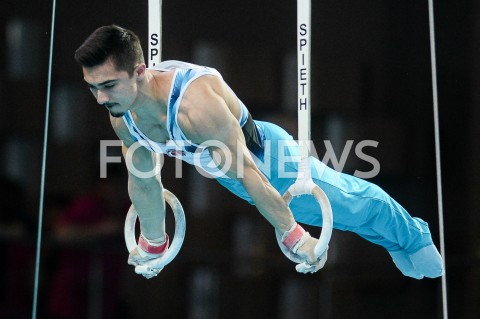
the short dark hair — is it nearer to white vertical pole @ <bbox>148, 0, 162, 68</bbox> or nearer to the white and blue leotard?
the white and blue leotard

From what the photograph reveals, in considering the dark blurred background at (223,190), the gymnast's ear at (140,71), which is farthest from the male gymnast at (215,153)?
the dark blurred background at (223,190)

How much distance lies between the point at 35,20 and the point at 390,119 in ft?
6.32

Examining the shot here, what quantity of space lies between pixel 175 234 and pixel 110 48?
103cm

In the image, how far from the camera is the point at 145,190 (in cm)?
416

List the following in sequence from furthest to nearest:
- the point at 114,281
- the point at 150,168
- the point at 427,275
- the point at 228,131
→ the point at 114,281 → the point at 427,275 → the point at 150,168 → the point at 228,131

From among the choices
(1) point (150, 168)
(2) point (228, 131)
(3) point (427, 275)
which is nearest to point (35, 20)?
(1) point (150, 168)

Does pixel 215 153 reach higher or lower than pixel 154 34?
lower

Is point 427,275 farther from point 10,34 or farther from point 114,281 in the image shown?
point 10,34

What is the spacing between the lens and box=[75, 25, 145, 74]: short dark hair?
3639mm

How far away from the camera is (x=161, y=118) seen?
151 inches

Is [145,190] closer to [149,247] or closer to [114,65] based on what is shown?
[149,247]

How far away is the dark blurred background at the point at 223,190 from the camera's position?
14.6ft

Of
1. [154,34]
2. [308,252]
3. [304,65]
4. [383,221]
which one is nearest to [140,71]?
[154,34]

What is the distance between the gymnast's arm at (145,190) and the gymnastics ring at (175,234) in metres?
0.05
